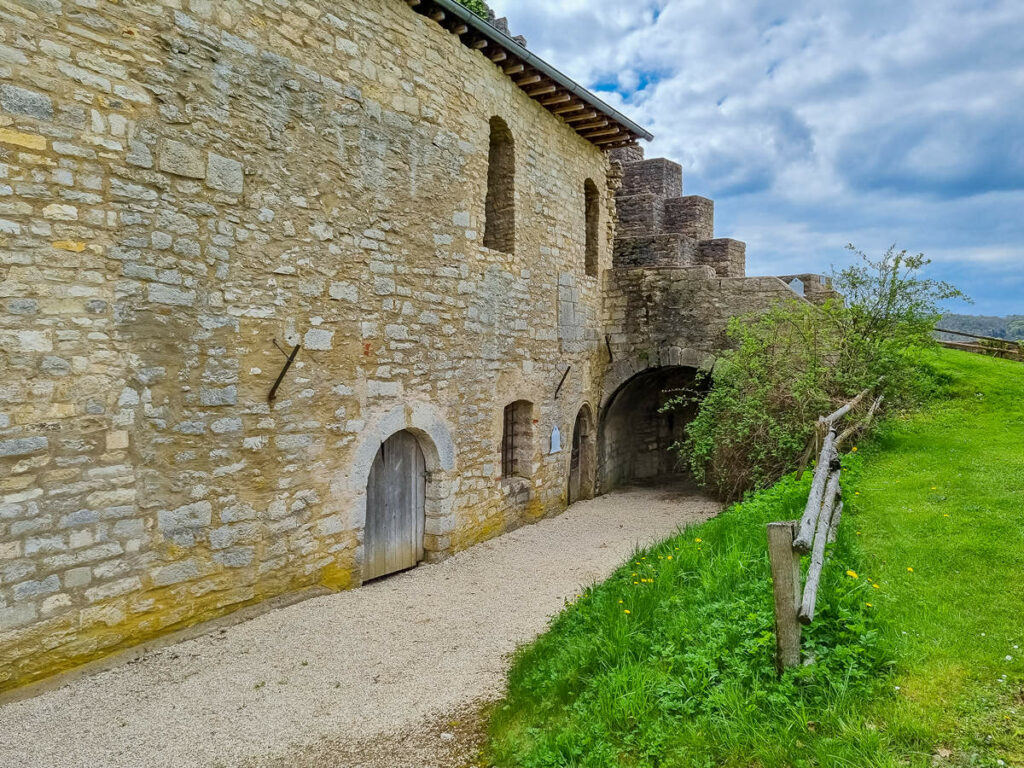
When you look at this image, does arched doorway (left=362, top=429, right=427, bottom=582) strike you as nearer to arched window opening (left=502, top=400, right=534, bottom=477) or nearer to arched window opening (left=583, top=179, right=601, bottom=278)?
arched window opening (left=502, top=400, right=534, bottom=477)

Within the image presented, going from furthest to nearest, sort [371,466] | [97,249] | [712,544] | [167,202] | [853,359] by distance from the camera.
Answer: [853,359] → [371,466] → [712,544] → [167,202] → [97,249]

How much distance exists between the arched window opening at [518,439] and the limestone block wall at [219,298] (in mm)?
1225

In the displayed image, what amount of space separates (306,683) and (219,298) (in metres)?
2.92

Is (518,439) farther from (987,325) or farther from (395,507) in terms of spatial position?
(987,325)

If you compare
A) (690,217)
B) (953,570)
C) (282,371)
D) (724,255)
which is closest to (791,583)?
(953,570)

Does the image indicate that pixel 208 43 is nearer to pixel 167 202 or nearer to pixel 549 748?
pixel 167 202

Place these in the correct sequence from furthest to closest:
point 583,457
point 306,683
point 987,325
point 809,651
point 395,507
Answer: point 987,325 → point 583,457 → point 395,507 → point 306,683 → point 809,651

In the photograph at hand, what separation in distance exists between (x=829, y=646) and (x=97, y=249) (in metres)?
5.06

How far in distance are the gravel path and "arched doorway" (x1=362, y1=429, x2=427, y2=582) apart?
0.26 metres

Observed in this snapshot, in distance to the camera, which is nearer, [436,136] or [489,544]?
[436,136]

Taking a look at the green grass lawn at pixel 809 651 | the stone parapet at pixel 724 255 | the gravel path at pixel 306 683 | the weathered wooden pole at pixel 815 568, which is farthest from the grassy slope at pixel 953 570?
the stone parapet at pixel 724 255

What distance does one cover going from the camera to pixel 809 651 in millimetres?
3277

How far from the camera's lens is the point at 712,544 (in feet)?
18.6

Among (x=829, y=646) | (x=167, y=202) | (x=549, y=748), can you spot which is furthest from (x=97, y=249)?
(x=829, y=646)
